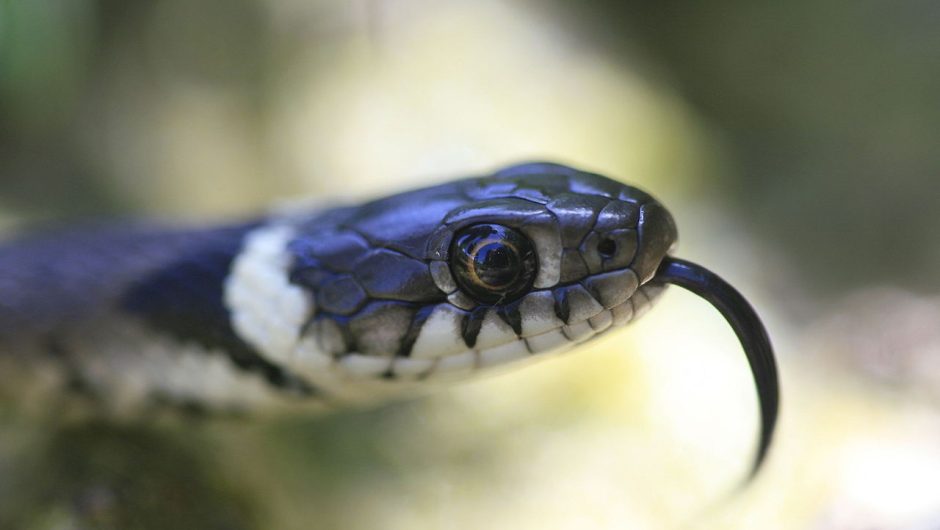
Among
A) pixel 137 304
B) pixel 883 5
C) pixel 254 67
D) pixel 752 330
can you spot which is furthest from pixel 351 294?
pixel 883 5

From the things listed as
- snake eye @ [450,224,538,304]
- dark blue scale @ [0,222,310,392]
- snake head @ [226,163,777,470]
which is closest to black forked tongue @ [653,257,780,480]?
snake head @ [226,163,777,470]

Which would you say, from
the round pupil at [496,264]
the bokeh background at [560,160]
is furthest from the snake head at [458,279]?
the bokeh background at [560,160]

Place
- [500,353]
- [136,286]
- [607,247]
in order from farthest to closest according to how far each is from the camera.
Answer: [136,286]
[500,353]
[607,247]

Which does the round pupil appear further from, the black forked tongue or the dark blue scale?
the dark blue scale

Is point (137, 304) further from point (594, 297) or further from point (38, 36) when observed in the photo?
point (38, 36)

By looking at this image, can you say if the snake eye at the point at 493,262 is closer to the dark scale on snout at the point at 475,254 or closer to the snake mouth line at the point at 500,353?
the dark scale on snout at the point at 475,254

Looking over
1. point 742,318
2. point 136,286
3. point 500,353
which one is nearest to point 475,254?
point 500,353

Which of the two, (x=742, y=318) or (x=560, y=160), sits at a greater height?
(x=742, y=318)

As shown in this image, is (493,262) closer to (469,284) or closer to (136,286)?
(469,284)
